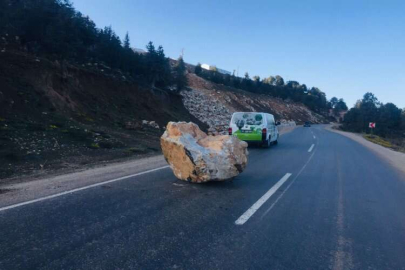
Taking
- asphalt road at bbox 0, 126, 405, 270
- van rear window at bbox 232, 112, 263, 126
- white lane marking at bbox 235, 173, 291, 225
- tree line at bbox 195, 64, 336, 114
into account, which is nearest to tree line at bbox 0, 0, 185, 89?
van rear window at bbox 232, 112, 263, 126

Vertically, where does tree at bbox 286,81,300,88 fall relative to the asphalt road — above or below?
above

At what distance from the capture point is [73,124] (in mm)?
16891

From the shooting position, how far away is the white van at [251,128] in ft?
55.2

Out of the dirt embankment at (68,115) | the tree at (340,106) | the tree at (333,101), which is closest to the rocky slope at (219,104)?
the dirt embankment at (68,115)

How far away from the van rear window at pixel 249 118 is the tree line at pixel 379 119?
60876 mm

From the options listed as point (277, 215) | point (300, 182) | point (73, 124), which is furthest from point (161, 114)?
point (277, 215)

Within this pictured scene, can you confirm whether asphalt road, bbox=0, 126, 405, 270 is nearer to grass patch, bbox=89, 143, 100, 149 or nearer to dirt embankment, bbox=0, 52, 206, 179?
dirt embankment, bbox=0, 52, 206, 179

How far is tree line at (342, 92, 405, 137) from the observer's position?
71206 millimetres

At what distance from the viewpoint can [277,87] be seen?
389ft

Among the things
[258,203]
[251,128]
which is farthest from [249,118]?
[258,203]

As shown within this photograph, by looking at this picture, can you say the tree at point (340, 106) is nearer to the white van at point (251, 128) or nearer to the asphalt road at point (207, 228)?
the white van at point (251, 128)

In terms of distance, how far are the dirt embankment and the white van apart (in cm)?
437

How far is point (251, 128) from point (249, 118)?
0.65 meters

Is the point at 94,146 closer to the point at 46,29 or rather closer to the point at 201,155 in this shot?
the point at 201,155
